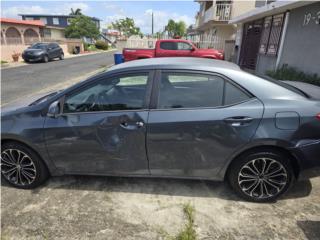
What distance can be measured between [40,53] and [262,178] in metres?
20.8

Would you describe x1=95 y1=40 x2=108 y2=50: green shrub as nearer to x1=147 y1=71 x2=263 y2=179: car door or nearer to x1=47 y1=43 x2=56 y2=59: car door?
x1=47 y1=43 x2=56 y2=59: car door

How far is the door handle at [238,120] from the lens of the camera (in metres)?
2.41

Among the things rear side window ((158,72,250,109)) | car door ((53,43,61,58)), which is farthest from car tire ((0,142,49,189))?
car door ((53,43,61,58))

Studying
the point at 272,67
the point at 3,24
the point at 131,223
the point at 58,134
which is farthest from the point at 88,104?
the point at 3,24

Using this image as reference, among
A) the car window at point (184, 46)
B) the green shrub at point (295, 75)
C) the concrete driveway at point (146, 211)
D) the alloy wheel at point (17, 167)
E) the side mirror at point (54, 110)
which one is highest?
the car window at point (184, 46)

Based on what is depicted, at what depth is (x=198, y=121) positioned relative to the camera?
245cm

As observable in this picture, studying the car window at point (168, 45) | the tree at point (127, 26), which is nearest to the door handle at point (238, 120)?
the car window at point (168, 45)

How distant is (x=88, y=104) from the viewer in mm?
2695

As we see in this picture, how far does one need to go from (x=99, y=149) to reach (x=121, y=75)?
87 centimetres

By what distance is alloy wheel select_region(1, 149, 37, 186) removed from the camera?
114 inches

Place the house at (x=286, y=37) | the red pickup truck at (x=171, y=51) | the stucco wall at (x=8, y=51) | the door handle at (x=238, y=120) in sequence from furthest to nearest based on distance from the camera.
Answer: the stucco wall at (x=8, y=51) → the red pickup truck at (x=171, y=51) → the house at (x=286, y=37) → the door handle at (x=238, y=120)

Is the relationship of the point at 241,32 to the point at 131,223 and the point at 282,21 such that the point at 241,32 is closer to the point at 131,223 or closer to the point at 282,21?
the point at 282,21

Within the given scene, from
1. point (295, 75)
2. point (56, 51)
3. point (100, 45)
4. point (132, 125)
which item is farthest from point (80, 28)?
point (132, 125)

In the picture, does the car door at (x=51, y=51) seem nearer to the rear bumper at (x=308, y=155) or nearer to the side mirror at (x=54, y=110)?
the side mirror at (x=54, y=110)
